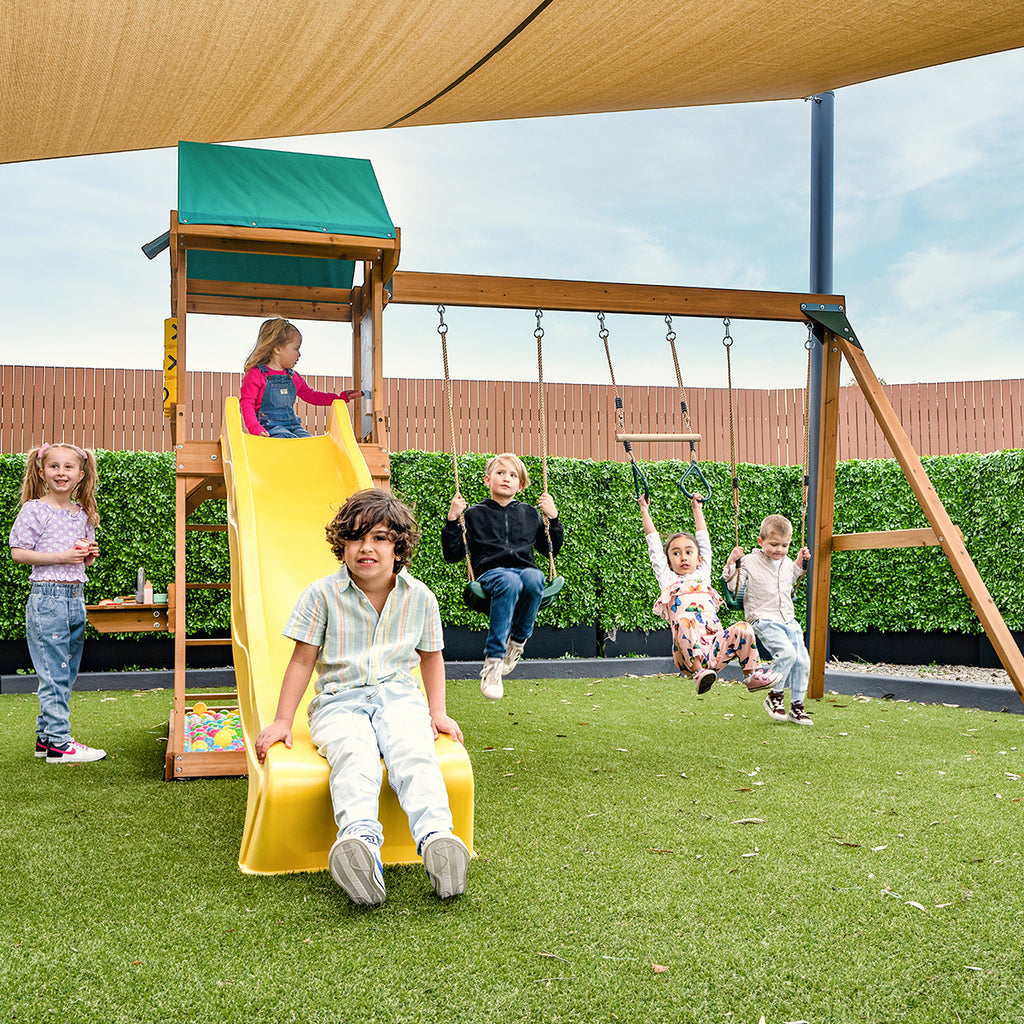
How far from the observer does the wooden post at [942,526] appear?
17.2 ft

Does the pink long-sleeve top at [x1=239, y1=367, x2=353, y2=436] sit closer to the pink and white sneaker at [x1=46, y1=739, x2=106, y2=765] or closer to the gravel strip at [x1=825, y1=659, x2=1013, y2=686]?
the pink and white sneaker at [x1=46, y1=739, x2=106, y2=765]

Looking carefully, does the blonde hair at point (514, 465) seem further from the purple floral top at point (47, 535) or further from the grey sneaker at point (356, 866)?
the grey sneaker at point (356, 866)

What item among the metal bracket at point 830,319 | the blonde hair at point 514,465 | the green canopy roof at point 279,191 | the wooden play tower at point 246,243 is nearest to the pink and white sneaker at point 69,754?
the wooden play tower at point 246,243

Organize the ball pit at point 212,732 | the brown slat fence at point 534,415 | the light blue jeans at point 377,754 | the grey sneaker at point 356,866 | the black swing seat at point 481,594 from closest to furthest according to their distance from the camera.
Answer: the grey sneaker at point 356,866 < the light blue jeans at point 377,754 < the ball pit at point 212,732 < the black swing seat at point 481,594 < the brown slat fence at point 534,415

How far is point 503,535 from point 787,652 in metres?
1.98

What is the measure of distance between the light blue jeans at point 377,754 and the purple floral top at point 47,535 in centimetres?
226

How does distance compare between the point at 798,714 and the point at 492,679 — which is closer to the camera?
the point at 492,679

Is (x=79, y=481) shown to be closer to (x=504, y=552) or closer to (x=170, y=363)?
(x=170, y=363)

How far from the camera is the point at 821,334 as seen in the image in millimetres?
5961

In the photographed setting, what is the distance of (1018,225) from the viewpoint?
18.3 metres

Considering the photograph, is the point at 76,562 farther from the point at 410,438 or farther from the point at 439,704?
the point at 410,438

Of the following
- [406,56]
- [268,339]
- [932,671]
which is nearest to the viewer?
[406,56]

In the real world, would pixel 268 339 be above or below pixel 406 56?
below

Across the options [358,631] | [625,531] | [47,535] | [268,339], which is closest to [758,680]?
[358,631]
